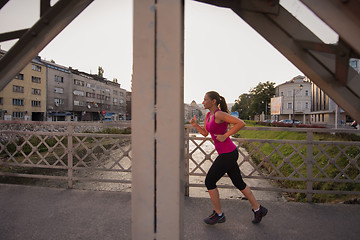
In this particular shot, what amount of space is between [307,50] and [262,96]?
56.6m

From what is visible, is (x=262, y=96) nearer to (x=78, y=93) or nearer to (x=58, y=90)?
(x=78, y=93)

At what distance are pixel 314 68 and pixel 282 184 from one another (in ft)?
28.5

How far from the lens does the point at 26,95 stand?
3594cm

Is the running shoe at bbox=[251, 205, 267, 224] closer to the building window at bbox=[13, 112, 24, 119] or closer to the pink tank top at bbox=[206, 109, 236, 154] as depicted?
the pink tank top at bbox=[206, 109, 236, 154]

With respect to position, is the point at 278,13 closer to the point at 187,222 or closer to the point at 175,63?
the point at 175,63

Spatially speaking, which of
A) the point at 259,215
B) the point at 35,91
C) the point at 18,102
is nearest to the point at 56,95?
the point at 35,91

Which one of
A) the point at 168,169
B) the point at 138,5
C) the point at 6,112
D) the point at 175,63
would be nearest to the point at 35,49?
the point at 138,5

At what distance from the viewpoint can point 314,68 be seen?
166 cm

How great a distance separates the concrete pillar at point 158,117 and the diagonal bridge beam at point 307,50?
996mm

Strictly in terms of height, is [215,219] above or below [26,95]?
below

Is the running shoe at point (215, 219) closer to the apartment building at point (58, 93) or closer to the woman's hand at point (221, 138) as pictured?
the woman's hand at point (221, 138)

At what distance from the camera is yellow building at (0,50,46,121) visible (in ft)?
106

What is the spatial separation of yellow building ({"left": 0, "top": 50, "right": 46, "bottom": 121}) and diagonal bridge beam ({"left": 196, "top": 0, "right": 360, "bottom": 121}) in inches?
1573

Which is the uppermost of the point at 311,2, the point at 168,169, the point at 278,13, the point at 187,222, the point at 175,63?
the point at 278,13
